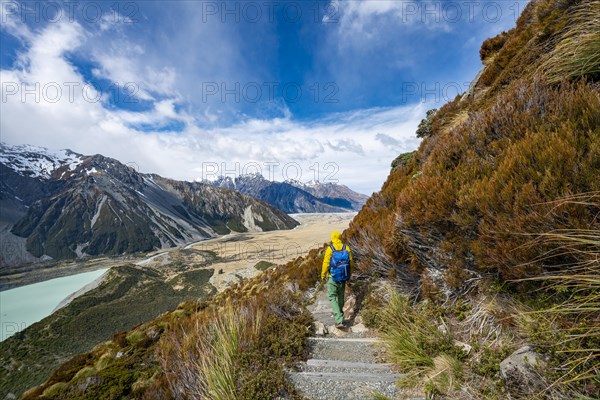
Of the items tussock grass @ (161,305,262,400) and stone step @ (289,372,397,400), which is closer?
stone step @ (289,372,397,400)

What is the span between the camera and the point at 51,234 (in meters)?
136

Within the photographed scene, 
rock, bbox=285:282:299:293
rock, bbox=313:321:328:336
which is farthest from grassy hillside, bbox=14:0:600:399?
rock, bbox=285:282:299:293

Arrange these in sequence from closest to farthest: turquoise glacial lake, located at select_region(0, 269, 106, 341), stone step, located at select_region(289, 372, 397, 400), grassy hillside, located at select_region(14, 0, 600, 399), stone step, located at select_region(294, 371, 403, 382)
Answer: grassy hillside, located at select_region(14, 0, 600, 399) → stone step, located at select_region(289, 372, 397, 400) → stone step, located at select_region(294, 371, 403, 382) → turquoise glacial lake, located at select_region(0, 269, 106, 341)

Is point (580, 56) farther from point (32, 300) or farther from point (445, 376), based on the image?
point (32, 300)

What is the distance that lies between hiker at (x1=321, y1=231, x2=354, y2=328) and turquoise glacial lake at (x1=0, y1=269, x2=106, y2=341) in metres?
62.1

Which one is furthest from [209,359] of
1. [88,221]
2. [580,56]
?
[88,221]

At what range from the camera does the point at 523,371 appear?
2.64m

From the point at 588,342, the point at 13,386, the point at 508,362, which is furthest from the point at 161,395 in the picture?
the point at 13,386

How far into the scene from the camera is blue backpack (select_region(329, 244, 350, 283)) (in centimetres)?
629

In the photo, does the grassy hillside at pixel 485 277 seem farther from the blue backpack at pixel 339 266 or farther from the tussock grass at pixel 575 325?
the blue backpack at pixel 339 266

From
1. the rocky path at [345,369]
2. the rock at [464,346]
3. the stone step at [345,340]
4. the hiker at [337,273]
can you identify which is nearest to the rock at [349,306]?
the hiker at [337,273]

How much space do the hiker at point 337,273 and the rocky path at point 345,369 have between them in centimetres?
49

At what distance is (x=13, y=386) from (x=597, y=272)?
44.7 metres

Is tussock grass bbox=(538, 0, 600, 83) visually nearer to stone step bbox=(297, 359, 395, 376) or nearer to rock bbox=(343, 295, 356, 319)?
stone step bbox=(297, 359, 395, 376)
